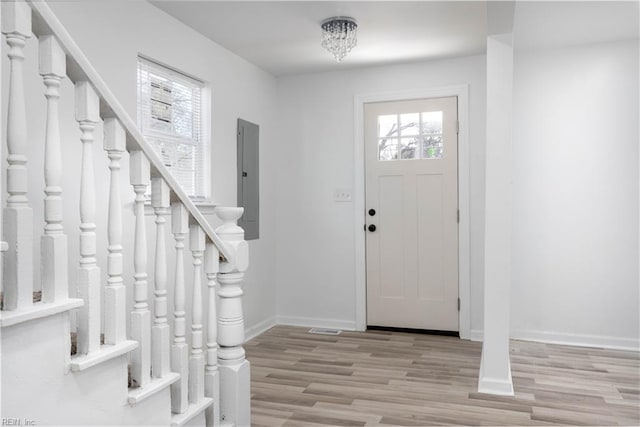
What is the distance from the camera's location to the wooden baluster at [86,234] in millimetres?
1449

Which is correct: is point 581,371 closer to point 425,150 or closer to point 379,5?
point 425,150

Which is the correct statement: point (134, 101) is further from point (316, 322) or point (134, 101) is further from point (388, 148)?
point (316, 322)

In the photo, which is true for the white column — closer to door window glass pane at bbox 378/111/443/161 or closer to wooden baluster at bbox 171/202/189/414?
door window glass pane at bbox 378/111/443/161

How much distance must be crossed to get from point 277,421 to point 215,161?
196cm

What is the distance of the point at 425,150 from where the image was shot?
429 centimetres

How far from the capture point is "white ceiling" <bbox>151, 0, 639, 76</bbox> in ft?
10.2

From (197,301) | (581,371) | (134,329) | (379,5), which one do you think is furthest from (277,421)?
(379,5)

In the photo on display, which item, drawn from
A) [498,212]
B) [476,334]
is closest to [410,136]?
[498,212]

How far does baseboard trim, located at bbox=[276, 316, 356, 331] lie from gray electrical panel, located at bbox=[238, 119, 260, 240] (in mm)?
913

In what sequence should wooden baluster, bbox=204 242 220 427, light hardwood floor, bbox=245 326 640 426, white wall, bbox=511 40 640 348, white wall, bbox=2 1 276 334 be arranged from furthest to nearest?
white wall, bbox=511 40 640 348 → light hardwood floor, bbox=245 326 640 426 → white wall, bbox=2 1 276 334 → wooden baluster, bbox=204 242 220 427

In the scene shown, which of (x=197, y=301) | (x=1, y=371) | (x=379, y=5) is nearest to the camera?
(x=1, y=371)

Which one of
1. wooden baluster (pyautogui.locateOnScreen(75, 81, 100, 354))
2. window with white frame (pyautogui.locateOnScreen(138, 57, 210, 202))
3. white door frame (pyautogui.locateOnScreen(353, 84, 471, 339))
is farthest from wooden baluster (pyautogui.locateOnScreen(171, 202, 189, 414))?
white door frame (pyautogui.locateOnScreen(353, 84, 471, 339))

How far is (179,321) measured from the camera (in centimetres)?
192

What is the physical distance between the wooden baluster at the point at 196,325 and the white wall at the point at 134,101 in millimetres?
811
